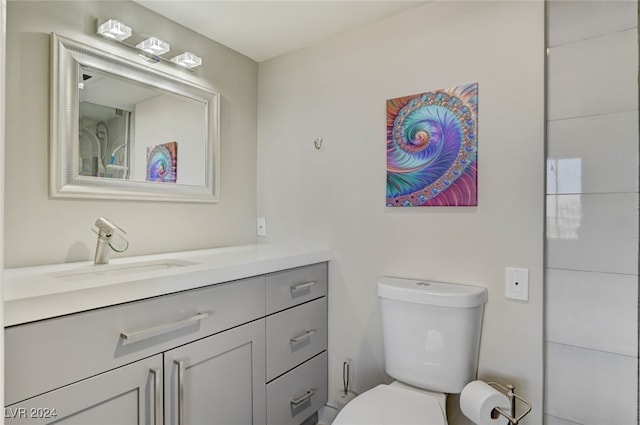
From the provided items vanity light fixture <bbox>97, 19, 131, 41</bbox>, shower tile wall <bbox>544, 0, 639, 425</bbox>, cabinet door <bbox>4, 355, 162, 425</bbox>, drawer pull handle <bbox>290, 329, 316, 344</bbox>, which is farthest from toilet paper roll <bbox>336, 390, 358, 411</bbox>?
vanity light fixture <bbox>97, 19, 131, 41</bbox>

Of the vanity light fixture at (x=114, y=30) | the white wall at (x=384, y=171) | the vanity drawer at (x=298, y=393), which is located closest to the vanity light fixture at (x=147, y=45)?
the vanity light fixture at (x=114, y=30)

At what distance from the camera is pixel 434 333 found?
141 centimetres

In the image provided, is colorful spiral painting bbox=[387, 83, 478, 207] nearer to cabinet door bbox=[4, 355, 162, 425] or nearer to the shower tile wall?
the shower tile wall

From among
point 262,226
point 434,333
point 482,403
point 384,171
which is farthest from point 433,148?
point 262,226

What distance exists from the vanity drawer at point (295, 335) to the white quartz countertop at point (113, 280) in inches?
9.6

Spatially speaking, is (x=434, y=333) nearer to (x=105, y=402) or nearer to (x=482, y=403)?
(x=482, y=403)

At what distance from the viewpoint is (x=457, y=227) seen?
1.56 m

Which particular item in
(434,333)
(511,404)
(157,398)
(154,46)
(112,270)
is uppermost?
(154,46)

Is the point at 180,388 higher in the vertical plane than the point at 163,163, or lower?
lower

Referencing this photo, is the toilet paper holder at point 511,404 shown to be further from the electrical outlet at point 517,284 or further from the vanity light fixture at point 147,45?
the vanity light fixture at point 147,45

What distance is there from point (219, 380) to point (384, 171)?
1.16 meters

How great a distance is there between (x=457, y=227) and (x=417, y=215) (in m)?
0.18

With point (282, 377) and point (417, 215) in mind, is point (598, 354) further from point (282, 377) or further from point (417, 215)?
point (282, 377)

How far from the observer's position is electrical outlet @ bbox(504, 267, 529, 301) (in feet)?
4.58
